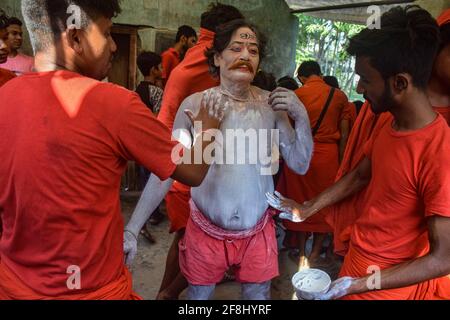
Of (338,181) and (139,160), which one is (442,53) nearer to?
(338,181)

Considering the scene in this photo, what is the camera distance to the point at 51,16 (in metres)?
1.14

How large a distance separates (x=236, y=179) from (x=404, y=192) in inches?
32.6

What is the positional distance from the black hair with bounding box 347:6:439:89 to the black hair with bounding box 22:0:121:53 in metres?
0.99

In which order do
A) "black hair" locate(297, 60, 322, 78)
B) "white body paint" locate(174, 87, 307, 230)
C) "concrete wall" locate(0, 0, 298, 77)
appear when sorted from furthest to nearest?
"concrete wall" locate(0, 0, 298, 77), "black hair" locate(297, 60, 322, 78), "white body paint" locate(174, 87, 307, 230)

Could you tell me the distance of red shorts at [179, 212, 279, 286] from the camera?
1983 millimetres

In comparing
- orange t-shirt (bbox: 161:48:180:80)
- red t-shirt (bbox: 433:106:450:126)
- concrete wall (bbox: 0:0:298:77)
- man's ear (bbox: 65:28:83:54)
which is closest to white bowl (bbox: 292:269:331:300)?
red t-shirt (bbox: 433:106:450:126)

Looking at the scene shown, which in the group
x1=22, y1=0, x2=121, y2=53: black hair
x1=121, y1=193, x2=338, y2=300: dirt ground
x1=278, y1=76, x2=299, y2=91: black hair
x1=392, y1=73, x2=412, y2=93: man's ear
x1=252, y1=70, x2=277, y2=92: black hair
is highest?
x1=22, y1=0, x2=121, y2=53: black hair

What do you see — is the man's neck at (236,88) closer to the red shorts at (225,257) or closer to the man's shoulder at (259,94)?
the man's shoulder at (259,94)

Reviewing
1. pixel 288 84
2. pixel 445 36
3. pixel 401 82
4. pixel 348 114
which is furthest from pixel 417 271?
pixel 288 84

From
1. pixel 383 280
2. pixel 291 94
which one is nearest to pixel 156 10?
pixel 291 94

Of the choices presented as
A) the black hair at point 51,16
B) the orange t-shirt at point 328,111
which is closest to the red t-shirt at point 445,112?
the black hair at point 51,16

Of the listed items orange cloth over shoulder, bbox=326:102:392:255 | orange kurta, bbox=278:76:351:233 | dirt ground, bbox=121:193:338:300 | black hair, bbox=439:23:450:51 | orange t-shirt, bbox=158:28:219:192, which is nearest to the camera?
black hair, bbox=439:23:450:51
